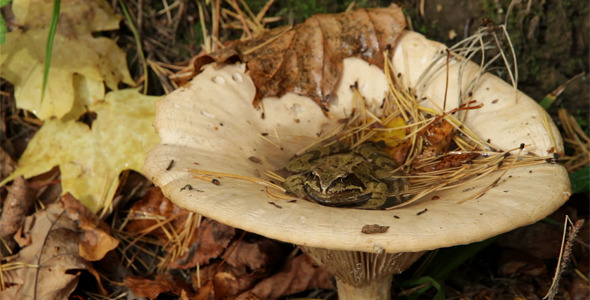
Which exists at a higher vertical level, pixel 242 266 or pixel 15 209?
pixel 15 209

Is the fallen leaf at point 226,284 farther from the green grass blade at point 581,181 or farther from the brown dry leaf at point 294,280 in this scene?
the green grass blade at point 581,181

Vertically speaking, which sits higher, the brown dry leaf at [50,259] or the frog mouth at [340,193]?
the frog mouth at [340,193]

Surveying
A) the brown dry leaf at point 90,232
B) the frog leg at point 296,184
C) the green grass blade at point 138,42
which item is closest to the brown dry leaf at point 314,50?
the frog leg at point 296,184

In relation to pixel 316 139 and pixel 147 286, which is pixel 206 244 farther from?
pixel 316 139

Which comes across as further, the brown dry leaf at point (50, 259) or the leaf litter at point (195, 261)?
the leaf litter at point (195, 261)

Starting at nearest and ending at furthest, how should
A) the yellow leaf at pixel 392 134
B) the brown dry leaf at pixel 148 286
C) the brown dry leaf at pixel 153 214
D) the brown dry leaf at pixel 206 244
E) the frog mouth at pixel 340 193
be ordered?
the frog mouth at pixel 340 193, the yellow leaf at pixel 392 134, the brown dry leaf at pixel 148 286, the brown dry leaf at pixel 206 244, the brown dry leaf at pixel 153 214

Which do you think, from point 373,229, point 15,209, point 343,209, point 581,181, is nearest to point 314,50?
point 343,209
